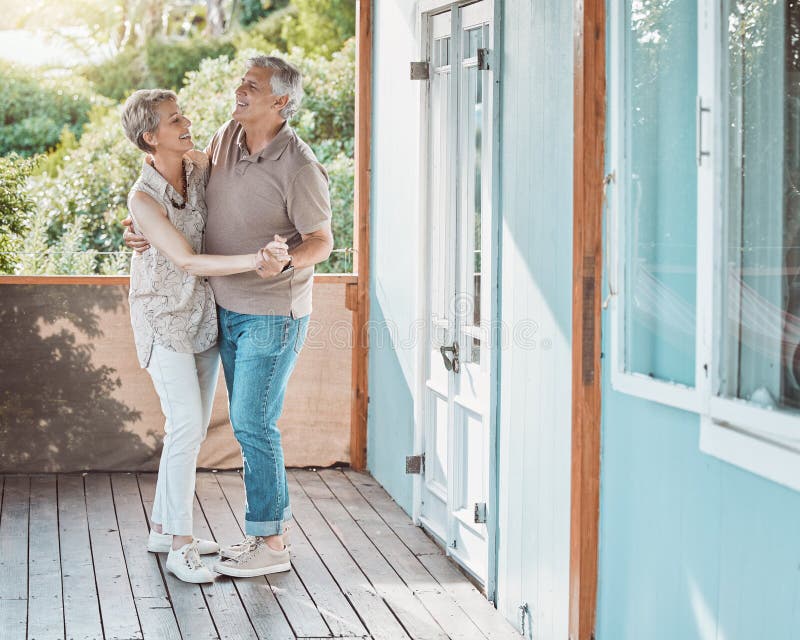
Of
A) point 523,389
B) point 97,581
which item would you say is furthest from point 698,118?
point 97,581

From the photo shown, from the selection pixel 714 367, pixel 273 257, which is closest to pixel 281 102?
pixel 273 257

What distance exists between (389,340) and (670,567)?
2.84m

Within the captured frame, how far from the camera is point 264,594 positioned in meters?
3.72

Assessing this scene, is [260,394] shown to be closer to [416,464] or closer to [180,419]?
[180,419]

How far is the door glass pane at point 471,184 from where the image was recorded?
399 cm

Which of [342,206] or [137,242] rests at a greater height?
[342,206]

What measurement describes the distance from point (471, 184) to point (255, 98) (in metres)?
0.84

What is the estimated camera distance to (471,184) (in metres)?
4.09

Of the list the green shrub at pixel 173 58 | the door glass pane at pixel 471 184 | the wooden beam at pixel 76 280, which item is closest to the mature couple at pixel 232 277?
the door glass pane at pixel 471 184

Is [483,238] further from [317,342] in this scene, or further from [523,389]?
[317,342]

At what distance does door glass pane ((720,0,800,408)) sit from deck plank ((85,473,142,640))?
2017 millimetres

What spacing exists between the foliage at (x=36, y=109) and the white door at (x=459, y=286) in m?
4.94

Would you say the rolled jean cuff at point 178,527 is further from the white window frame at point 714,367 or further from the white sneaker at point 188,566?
the white window frame at point 714,367

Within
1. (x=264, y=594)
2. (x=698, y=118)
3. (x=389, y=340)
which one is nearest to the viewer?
(x=698, y=118)
